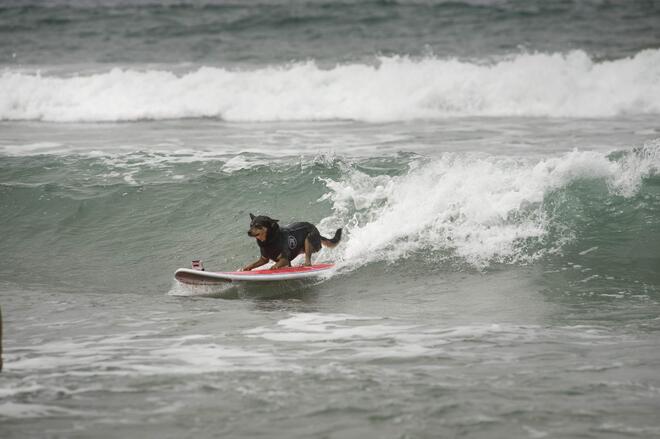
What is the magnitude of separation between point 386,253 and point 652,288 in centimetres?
319

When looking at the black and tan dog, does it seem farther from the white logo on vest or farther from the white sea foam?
the white sea foam

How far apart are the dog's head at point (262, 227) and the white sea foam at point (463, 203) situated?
1395mm

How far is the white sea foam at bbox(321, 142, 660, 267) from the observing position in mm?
11289

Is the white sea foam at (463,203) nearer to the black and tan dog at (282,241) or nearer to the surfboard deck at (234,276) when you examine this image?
the black and tan dog at (282,241)

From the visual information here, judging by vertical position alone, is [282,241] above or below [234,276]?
above

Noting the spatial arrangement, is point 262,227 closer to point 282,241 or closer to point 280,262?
point 282,241

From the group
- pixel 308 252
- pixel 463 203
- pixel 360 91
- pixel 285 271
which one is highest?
pixel 360 91

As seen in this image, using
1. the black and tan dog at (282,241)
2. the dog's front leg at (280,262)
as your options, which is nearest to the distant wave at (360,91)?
the black and tan dog at (282,241)

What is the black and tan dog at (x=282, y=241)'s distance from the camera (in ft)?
32.3

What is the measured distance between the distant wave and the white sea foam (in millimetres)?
7757

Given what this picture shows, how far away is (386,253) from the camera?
11.2m

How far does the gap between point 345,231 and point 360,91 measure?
10.9 metres

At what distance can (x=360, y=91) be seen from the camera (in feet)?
73.3

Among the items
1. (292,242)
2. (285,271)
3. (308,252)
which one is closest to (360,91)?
(308,252)
